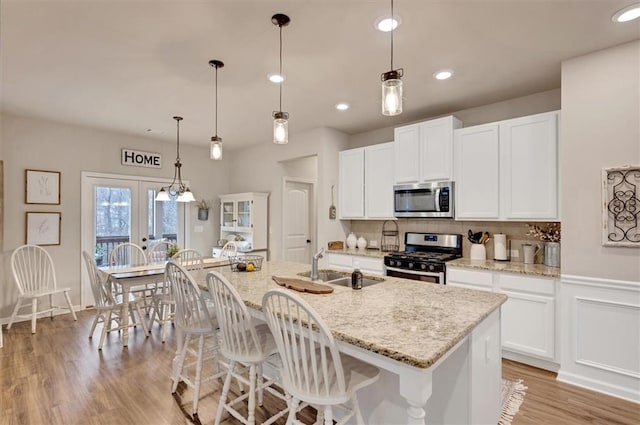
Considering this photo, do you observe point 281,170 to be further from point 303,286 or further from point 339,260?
point 303,286

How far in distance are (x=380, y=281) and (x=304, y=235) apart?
138 inches

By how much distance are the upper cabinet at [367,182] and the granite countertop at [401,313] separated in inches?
80.4

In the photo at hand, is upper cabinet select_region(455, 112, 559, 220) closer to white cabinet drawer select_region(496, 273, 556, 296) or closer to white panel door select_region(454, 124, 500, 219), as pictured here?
white panel door select_region(454, 124, 500, 219)

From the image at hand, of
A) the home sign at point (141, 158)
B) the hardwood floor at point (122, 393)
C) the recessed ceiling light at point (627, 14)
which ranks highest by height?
the recessed ceiling light at point (627, 14)

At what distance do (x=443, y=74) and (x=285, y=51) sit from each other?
57.2 inches

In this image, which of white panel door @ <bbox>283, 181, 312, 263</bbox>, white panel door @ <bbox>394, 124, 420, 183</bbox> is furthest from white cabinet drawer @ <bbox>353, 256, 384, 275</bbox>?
white panel door @ <bbox>283, 181, 312, 263</bbox>

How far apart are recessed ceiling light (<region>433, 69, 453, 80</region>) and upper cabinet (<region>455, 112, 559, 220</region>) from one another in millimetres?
764

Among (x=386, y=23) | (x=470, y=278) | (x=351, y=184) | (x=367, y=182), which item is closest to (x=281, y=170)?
(x=351, y=184)

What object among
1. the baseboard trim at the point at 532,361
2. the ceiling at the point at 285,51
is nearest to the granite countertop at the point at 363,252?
the baseboard trim at the point at 532,361

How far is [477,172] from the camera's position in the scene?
3488 millimetres

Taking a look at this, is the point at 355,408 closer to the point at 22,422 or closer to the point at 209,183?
the point at 22,422

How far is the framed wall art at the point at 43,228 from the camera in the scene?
4.34 meters

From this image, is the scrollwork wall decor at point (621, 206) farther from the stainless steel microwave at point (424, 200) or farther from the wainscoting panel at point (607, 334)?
the stainless steel microwave at point (424, 200)

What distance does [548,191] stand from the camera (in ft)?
9.88
